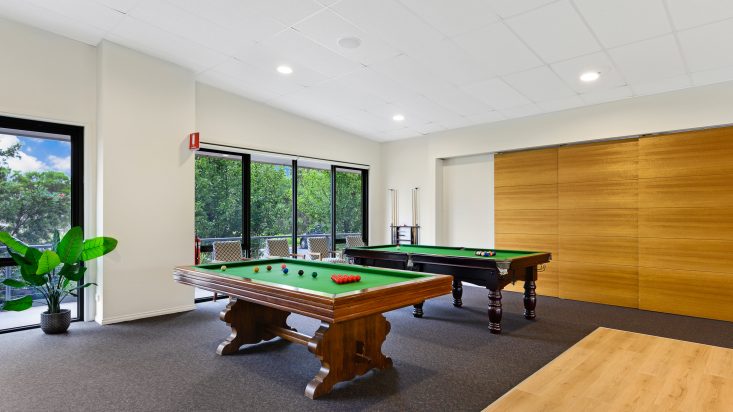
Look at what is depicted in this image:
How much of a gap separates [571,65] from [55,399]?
5.43m

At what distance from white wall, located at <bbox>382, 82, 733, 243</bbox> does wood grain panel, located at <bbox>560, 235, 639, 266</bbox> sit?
4.60ft

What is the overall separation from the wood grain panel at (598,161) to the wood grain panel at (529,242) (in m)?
0.93

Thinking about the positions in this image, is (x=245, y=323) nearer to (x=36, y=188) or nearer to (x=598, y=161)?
(x=36, y=188)

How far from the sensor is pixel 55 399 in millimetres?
2559

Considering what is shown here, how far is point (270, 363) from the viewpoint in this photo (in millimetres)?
3225

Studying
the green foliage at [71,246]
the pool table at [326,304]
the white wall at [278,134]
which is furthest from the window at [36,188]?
the pool table at [326,304]

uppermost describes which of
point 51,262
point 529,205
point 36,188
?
point 36,188

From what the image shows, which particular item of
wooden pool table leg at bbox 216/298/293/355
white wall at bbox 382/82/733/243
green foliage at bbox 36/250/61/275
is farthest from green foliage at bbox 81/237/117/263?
white wall at bbox 382/82/733/243

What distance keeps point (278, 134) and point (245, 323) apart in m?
3.60

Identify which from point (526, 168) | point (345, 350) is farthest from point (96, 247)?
point (526, 168)

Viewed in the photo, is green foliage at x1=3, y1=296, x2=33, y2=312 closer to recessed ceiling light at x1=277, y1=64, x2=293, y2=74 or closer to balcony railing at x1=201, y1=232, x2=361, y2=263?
balcony railing at x1=201, y1=232, x2=361, y2=263

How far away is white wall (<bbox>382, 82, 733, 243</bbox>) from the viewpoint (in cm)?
470

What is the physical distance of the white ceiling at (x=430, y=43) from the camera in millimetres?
3418

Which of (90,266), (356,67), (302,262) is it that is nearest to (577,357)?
(302,262)
